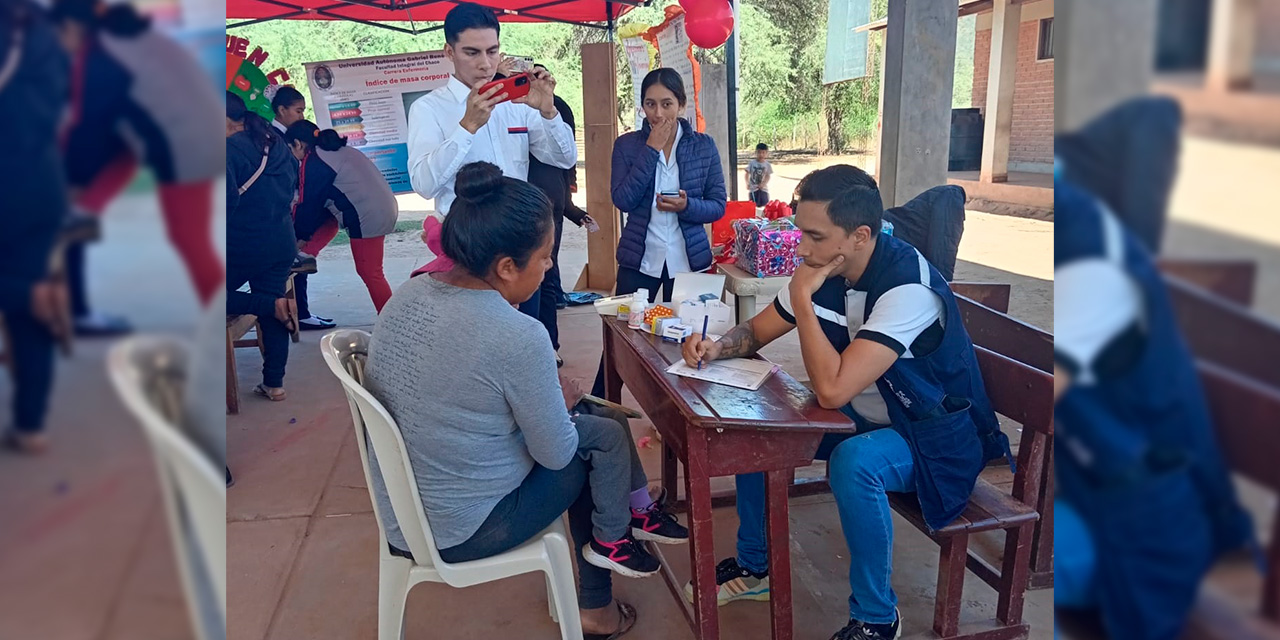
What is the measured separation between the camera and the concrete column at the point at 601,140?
5.67 m

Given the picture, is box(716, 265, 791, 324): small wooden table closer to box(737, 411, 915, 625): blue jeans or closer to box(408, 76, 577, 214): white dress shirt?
box(408, 76, 577, 214): white dress shirt

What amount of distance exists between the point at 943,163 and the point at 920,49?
68 centimetres

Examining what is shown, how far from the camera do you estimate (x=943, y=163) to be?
450cm

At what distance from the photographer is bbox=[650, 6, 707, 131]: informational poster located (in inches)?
193

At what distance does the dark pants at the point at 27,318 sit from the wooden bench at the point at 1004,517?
1742 millimetres

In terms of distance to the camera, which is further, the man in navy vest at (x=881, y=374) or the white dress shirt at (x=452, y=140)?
the white dress shirt at (x=452, y=140)

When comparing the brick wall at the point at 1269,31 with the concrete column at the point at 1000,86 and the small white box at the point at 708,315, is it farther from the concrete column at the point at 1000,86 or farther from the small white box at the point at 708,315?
the concrete column at the point at 1000,86

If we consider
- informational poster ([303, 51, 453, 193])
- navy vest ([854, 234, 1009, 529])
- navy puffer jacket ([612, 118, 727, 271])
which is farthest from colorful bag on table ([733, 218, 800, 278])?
informational poster ([303, 51, 453, 193])

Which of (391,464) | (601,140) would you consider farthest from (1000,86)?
(391,464)

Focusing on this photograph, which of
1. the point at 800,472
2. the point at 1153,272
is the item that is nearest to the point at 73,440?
the point at 1153,272

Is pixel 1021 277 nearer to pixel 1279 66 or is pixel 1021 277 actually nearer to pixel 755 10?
pixel 1279 66

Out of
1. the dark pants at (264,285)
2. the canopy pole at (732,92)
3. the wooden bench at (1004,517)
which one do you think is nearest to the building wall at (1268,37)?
the wooden bench at (1004,517)

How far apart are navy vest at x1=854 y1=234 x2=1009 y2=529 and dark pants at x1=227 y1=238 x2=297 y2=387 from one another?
106 inches

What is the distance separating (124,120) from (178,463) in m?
0.18
